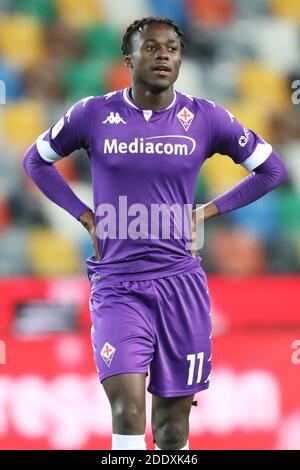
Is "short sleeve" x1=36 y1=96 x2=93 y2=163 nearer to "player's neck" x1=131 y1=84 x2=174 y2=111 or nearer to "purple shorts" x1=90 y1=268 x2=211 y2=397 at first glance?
"player's neck" x1=131 y1=84 x2=174 y2=111

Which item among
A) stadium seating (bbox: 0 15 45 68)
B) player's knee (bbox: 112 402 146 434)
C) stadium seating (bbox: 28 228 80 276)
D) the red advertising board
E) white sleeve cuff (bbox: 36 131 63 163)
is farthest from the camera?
stadium seating (bbox: 0 15 45 68)

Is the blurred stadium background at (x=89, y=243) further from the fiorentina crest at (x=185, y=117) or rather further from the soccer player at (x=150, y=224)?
the fiorentina crest at (x=185, y=117)

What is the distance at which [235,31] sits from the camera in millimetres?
10375

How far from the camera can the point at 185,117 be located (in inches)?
192

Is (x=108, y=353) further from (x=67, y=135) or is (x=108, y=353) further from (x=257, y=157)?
(x=257, y=157)

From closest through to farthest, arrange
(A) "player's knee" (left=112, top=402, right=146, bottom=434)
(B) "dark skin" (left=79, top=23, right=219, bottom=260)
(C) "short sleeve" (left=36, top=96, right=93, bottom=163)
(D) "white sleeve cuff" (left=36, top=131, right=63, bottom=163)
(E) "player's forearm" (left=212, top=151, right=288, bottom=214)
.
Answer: (A) "player's knee" (left=112, top=402, right=146, bottom=434)
(B) "dark skin" (left=79, top=23, right=219, bottom=260)
(C) "short sleeve" (left=36, top=96, right=93, bottom=163)
(D) "white sleeve cuff" (left=36, top=131, right=63, bottom=163)
(E) "player's forearm" (left=212, top=151, right=288, bottom=214)

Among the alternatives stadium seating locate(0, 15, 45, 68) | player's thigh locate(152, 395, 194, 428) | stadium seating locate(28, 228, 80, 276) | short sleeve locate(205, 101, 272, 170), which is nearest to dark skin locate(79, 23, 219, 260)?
short sleeve locate(205, 101, 272, 170)

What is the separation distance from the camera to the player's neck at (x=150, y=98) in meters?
4.82

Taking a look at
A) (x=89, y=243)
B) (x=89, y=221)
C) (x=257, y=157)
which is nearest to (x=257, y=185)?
(x=257, y=157)

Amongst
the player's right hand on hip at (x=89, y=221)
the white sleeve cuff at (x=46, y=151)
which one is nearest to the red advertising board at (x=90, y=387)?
the player's right hand on hip at (x=89, y=221)

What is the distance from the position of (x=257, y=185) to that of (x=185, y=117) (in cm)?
50

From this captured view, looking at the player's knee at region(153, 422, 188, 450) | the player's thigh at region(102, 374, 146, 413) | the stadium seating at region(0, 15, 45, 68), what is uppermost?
the stadium seating at region(0, 15, 45, 68)

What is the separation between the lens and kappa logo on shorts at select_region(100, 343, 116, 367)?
4625 mm

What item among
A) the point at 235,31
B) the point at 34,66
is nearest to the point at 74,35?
the point at 34,66
